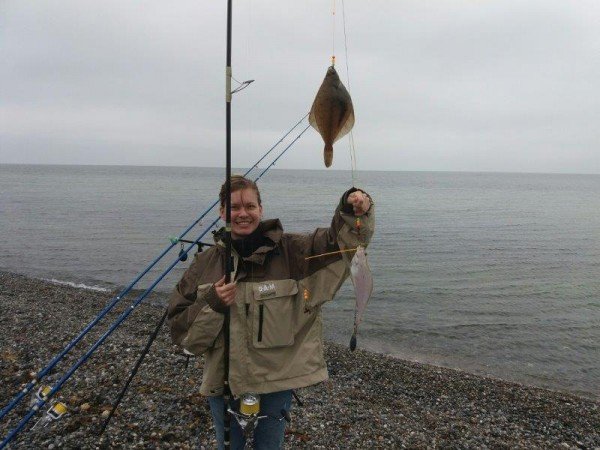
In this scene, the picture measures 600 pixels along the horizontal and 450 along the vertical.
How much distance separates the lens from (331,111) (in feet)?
12.9

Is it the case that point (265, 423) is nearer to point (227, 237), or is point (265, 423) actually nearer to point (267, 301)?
point (267, 301)

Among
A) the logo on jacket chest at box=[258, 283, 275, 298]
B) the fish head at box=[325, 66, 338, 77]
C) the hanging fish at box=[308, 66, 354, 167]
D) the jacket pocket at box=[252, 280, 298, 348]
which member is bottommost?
the jacket pocket at box=[252, 280, 298, 348]

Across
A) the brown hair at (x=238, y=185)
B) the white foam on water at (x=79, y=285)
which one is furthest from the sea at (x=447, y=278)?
the brown hair at (x=238, y=185)

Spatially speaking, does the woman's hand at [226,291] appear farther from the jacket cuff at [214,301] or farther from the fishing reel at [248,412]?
the fishing reel at [248,412]

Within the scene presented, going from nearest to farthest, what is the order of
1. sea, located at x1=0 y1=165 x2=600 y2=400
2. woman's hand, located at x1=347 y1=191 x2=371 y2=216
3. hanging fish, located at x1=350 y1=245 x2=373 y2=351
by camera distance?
woman's hand, located at x1=347 y1=191 x2=371 y2=216
hanging fish, located at x1=350 y1=245 x2=373 y2=351
sea, located at x1=0 y1=165 x2=600 y2=400

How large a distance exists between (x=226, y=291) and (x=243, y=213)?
74 cm

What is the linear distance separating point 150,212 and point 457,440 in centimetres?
4246

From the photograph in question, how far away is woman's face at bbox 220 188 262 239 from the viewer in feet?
11.6

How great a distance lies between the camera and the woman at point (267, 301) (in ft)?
11.0

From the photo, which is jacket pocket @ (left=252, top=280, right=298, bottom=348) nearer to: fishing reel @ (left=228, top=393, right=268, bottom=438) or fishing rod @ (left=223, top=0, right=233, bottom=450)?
fishing rod @ (left=223, top=0, right=233, bottom=450)

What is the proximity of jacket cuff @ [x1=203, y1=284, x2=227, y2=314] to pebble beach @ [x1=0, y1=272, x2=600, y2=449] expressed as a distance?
348cm

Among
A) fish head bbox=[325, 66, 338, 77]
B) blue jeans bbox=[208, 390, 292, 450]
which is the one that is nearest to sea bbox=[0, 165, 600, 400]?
fish head bbox=[325, 66, 338, 77]

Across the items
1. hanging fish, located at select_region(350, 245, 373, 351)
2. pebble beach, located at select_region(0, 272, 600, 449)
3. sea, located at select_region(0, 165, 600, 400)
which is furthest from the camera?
sea, located at select_region(0, 165, 600, 400)

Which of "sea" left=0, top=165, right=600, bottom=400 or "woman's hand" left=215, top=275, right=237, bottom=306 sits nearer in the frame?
"woman's hand" left=215, top=275, right=237, bottom=306
